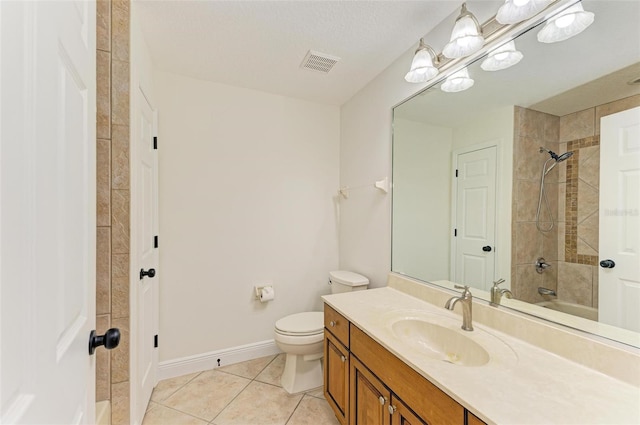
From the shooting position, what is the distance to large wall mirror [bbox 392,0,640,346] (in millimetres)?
939

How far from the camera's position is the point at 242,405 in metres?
1.87

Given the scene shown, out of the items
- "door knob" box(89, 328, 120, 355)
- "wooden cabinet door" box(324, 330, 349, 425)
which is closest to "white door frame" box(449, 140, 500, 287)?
"wooden cabinet door" box(324, 330, 349, 425)

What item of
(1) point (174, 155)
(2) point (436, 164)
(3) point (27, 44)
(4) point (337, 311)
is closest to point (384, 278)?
(4) point (337, 311)

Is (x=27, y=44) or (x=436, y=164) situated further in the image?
(x=436, y=164)

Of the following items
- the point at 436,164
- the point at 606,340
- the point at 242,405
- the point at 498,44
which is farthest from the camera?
the point at 242,405

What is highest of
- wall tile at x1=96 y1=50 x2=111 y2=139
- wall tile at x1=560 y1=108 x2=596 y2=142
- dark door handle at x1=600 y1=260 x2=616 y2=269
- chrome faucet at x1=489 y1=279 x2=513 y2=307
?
wall tile at x1=96 y1=50 x2=111 y2=139

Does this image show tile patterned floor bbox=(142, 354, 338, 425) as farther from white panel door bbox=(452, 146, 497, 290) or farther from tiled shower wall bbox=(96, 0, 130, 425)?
white panel door bbox=(452, 146, 497, 290)

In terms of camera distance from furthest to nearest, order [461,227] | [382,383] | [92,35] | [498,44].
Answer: [461,227] → [498,44] → [382,383] → [92,35]

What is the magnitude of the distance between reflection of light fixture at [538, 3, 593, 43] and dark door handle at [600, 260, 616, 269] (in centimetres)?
86

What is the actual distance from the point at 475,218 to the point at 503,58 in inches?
30.6

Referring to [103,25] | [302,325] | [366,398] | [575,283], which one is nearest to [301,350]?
[302,325]

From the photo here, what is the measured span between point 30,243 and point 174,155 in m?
1.94

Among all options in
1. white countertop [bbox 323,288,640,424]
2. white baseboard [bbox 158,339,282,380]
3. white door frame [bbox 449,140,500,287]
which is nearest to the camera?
white countertop [bbox 323,288,640,424]

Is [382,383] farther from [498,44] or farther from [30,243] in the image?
[498,44]
